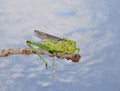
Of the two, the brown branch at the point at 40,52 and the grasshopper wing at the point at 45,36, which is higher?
the grasshopper wing at the point at 45,36

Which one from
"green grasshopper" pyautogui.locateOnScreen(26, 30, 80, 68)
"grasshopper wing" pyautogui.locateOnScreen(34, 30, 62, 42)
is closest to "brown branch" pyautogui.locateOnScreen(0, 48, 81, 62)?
"green grasshopper" pyautogui.locateOnScreen(26, 30, 80, 68)

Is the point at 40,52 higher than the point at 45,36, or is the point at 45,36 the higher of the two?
the point at 45,36

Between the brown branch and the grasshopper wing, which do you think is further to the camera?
the grasshopper wing

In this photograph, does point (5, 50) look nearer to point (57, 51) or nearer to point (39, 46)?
point (39, 46)

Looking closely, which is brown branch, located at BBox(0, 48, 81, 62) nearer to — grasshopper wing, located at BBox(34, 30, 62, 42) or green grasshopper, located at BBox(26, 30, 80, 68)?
green grasshopper, located at BBox(26, 30, 80, 68)

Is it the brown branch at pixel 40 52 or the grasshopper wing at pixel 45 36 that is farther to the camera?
the grasshopper wing at pixel 45 36

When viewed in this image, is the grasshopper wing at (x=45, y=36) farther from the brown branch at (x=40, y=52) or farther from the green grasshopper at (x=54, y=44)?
the brown branch at (x=40, y=52)

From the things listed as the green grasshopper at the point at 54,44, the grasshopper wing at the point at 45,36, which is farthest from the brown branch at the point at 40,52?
the grasshopper wing at the point at 45,36

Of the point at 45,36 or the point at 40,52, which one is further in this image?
the point at 45,36

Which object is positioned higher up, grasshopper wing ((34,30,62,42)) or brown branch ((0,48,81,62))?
grasshopper wing ((34,30,62,42))
